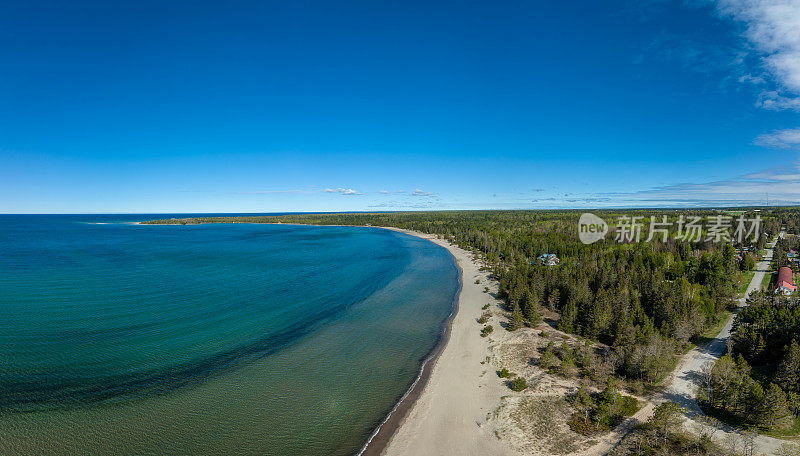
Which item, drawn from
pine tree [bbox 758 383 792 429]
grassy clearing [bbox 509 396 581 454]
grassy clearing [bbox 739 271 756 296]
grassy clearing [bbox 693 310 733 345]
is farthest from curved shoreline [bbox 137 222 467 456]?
grassy clearing [bbox 739 271 756 296]

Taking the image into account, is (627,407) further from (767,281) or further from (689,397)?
(767,281)

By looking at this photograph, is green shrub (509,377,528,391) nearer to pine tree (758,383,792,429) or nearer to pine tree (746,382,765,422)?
pine tree (746,382,765,422)

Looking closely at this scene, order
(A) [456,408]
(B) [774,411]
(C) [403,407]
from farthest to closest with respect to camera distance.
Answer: (C) [403,407]
(A) [456,408]
(B) [774,411]

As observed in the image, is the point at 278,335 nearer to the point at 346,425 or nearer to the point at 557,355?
the point at 346,425

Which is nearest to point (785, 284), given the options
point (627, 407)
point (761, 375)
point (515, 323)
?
point (761, 375)

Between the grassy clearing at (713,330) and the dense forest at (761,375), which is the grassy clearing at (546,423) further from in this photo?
the grassy clearing at (713,330)
